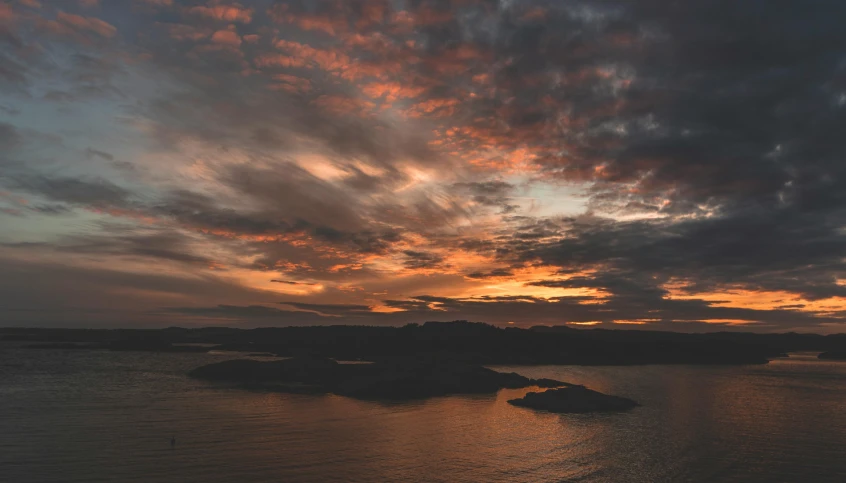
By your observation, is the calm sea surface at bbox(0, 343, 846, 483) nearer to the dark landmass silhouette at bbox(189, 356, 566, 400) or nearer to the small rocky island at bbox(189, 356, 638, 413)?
the small rocky island at bbox(189, 356, 638, 413)

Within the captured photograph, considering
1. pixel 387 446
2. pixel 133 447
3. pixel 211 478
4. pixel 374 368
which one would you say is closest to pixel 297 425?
pixel 387 446

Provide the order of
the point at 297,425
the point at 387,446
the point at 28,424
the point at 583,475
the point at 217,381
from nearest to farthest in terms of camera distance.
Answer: the point at 583,475 → the point at 387,446 → the point at 28,424 → the point at 297,425 → the point at 217,381

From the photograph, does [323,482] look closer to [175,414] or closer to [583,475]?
[583,475]

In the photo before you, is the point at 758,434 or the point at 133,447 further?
the point at 758,434

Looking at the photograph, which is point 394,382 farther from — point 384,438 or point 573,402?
point 384,438

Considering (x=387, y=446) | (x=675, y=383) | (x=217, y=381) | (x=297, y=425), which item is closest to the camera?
(x=387, y=446)

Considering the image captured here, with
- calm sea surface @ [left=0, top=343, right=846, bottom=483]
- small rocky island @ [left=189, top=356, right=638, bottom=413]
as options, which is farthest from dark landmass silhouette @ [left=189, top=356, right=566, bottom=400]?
calm sea surface @ [left=0, top=343, right=846, bottom=483]
